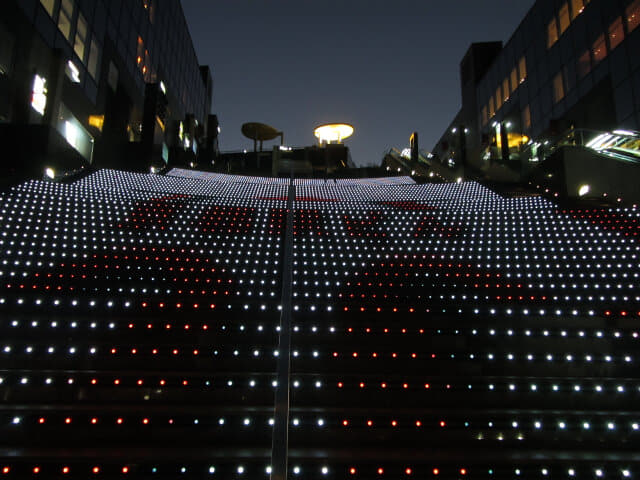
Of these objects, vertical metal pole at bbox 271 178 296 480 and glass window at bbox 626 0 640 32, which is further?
glass window at bbox 626 0 640 32

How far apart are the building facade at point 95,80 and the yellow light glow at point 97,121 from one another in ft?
0.15

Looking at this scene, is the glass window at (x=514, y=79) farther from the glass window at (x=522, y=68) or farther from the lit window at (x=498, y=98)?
the lit window at (x=498, y=98)

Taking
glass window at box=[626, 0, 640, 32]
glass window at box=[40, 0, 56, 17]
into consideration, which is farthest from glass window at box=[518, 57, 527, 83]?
glass window at box=[40, 0, 56, 17]

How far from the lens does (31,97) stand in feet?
43.9

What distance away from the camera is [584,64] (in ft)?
60.7

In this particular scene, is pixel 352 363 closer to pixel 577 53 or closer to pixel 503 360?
pixel 503 360

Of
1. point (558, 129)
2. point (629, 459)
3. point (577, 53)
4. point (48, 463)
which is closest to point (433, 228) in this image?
point (629, 459)

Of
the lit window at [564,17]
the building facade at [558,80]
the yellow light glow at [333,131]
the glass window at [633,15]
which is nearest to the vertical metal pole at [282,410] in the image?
the building facade at [558,80]

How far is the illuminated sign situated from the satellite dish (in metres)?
16.1

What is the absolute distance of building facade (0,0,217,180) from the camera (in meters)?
12.6

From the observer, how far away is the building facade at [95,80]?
1256cm

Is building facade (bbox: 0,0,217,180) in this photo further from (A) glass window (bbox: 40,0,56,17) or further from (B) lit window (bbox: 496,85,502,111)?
(B) lit window (bbox: 496,85,502,111)

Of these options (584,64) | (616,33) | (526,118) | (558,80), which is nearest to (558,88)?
(558,80)

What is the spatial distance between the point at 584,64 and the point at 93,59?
22565mm
